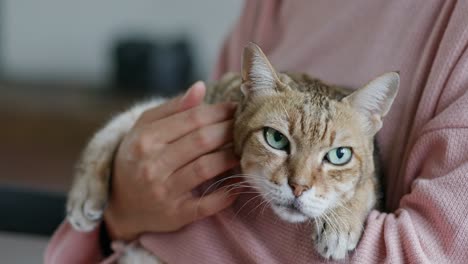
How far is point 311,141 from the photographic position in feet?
2.96

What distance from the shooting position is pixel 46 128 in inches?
127

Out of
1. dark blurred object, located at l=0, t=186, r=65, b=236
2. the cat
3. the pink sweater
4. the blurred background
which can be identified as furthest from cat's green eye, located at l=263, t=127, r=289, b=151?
the blurred background

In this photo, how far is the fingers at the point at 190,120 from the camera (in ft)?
3.24

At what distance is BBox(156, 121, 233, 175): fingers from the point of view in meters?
0.97

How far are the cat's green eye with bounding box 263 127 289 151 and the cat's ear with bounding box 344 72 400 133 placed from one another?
125 millimetres

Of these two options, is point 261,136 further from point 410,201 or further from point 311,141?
point 410,201

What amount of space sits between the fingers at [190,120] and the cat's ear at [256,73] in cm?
5

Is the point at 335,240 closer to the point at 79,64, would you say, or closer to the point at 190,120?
the point at 190,120

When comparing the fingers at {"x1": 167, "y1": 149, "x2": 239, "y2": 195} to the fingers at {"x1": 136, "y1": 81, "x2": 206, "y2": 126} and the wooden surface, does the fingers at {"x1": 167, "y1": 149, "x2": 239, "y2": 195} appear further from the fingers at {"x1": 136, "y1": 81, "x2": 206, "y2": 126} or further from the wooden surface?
the wooden surface

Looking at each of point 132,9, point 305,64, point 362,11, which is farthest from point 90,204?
point 132,9

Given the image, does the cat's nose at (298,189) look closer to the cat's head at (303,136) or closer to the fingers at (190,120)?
the cat's head at (303,136)

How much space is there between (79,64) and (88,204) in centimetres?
276

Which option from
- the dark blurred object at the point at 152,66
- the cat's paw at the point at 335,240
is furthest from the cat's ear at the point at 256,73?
the dark blurred object at the point at 152,66

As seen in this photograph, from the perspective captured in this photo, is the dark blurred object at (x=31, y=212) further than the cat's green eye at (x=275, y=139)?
Yes
